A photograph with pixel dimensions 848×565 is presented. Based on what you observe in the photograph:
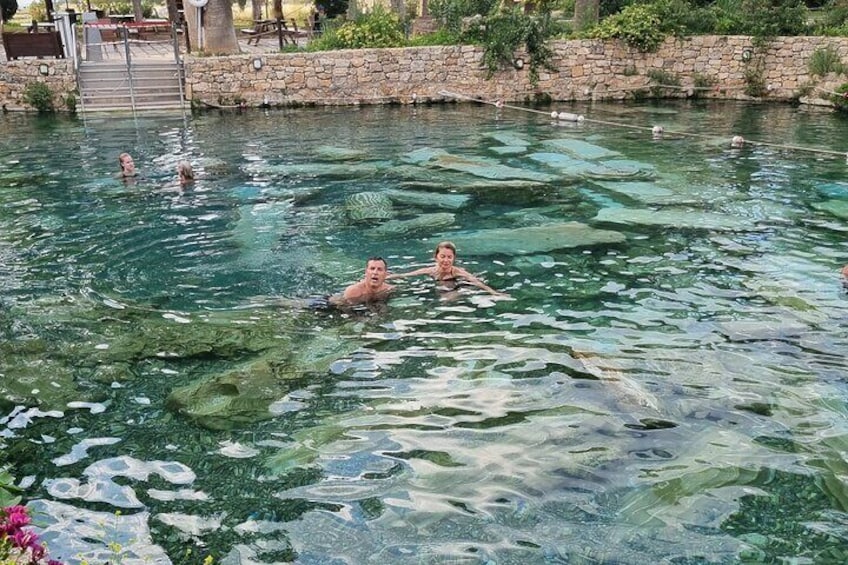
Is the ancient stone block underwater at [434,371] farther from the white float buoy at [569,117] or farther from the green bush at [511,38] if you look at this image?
the green bush at [511,38]

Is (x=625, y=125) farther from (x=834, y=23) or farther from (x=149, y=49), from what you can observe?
(x=149, y=49)

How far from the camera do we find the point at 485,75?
23250mm

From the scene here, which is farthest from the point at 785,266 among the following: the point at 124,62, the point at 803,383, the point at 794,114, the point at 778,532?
the point at 124,62

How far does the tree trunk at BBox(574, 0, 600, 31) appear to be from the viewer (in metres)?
24.5

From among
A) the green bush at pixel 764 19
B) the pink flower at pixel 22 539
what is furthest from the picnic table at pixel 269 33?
the pink flower at pixel 22 539

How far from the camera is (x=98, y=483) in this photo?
5172mm

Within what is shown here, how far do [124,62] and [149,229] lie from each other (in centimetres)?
1336

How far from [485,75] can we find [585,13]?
166 inches

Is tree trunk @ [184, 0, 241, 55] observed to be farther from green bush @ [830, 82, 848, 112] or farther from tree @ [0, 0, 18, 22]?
green bush @ [830, 82, 848, 112]

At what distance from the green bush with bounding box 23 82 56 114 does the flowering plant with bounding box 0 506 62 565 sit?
20792 mm

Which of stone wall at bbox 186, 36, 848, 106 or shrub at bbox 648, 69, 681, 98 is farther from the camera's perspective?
→ shrub at bbox 648, 69, 681, 98

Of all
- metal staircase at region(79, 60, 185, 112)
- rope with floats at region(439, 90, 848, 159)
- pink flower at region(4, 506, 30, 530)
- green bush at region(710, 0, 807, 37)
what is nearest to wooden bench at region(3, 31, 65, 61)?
metal staircase at region(79, 60, 185, 112)

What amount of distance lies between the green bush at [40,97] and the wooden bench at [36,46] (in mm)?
1134

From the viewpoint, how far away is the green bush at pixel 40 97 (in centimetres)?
2106
